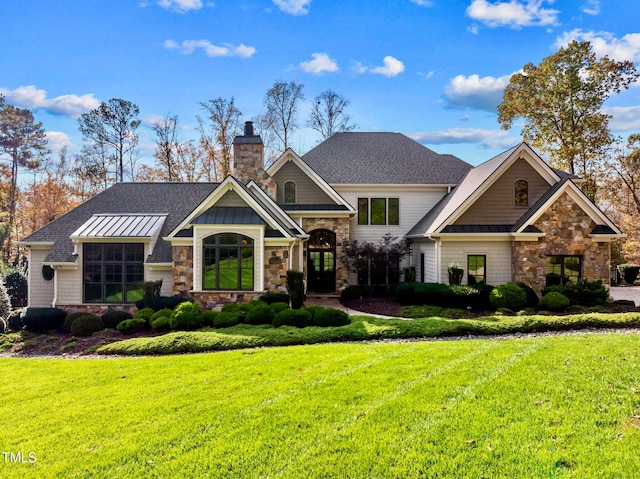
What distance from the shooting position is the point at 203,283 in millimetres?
14242

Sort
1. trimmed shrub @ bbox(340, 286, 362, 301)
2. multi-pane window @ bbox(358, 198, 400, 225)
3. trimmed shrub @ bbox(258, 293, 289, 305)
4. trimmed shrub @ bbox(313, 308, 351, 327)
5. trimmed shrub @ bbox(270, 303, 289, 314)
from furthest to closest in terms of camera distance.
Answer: multi-pane window @ bbox(358, 198, 400, 225), trimmed shrub @ bbox(340, 286, 362, 301), trimmed shrub @ bbox(258, 293, 289, 305), trimmed shrub @ bbox(270, 303, 289, 314), trimmed shrub @ bbox(313, 308, 351, 327)

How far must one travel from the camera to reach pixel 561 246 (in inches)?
607

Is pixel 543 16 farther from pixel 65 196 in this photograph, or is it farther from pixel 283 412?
pixel 65 196

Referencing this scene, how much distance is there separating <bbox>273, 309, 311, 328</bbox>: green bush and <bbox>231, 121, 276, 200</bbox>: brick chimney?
298 inches

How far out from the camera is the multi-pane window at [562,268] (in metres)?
15.7

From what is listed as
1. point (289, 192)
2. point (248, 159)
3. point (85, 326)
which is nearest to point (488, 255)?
point (289, 192)

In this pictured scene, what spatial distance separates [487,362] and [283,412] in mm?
4006

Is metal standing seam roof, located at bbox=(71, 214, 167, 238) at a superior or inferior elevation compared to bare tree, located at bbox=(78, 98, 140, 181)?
inferior

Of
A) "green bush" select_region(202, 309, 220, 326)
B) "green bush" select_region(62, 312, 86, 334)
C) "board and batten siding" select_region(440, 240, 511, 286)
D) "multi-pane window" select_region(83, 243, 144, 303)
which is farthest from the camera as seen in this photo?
"board and batten siding" select_region(440, 240, 511, 286)

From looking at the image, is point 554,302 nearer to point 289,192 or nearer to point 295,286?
point 295,286

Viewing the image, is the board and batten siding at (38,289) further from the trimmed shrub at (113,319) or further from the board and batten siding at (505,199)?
the board and batten siding at (505,199)

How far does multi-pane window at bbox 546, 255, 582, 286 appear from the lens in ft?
51.4

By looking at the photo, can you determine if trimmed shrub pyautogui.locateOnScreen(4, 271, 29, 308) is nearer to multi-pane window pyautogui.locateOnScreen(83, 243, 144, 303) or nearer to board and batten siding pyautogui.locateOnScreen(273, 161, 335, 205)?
multi-pane window pyautogui.locateOnScreen(83, 243, 144, 303)

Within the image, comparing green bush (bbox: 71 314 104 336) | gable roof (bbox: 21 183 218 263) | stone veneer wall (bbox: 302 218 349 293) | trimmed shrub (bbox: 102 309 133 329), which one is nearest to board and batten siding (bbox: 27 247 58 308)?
gable roof (bbox: 21 183 218 263)
